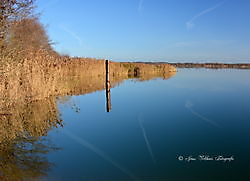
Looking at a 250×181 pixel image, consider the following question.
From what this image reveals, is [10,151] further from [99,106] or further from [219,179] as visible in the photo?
[99,106]

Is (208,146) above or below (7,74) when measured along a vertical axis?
below

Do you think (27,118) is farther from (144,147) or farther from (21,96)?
(144,147)

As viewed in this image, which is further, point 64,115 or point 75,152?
point 64,115

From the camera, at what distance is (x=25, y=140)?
5320 millimetres

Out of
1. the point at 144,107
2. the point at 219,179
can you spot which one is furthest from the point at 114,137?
the point at 144,107

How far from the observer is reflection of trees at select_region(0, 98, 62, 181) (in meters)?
3.90

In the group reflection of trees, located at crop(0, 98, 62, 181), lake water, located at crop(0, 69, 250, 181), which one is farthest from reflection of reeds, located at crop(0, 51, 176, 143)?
lake water, located at crop(0, 69, 250, 181)

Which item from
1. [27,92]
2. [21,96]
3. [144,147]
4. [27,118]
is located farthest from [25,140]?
[27,92]

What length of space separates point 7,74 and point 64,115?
228 centimetres

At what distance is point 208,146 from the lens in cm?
511

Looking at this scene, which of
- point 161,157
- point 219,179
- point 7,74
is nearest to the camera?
point 219,179

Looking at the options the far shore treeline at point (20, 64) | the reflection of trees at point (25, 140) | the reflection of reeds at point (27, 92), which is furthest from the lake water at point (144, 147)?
the far shore treeline at point (20, 64)

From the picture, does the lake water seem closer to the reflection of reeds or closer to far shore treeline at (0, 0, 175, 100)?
the reflection of reeds

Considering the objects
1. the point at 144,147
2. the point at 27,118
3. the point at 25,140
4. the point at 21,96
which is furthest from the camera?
the point at 21,96
